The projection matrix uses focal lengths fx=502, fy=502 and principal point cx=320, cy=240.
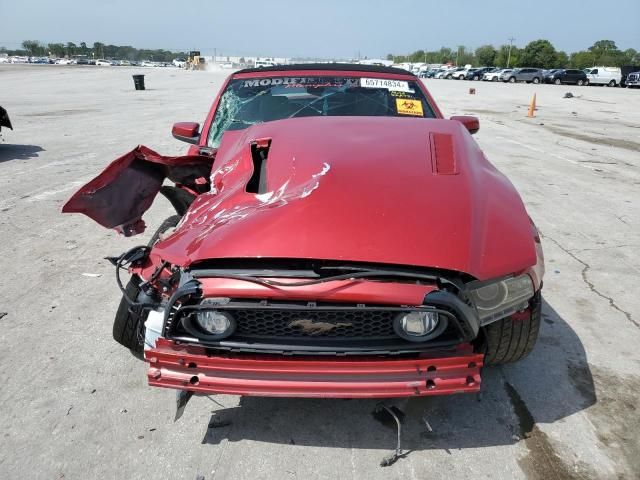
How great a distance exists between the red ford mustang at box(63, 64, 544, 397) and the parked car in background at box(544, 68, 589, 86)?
46586 mm

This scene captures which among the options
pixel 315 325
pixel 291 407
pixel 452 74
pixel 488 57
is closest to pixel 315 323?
pixel 315 325

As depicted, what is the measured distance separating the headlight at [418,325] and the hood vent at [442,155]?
817mm

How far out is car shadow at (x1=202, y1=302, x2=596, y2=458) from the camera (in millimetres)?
2332

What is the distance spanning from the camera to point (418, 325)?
79.8 inches

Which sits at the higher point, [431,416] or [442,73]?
[431,416]

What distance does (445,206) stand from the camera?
225 cm

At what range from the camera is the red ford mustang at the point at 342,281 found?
1.96m

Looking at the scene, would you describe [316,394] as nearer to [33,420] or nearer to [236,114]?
[33,420]

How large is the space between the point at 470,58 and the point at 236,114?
127338 mm

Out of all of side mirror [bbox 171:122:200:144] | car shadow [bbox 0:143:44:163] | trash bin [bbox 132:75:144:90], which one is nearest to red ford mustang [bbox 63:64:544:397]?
side mirror [bbox 171:122:200:144]

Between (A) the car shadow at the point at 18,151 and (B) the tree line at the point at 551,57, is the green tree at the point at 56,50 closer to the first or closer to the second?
(B) the tree line at the point at 551,57

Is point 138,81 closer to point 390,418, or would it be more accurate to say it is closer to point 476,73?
point 390,418

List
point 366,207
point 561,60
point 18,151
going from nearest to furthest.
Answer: point 366,207 → point 18,151 → point 561,60

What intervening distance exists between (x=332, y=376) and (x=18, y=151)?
9779mm
